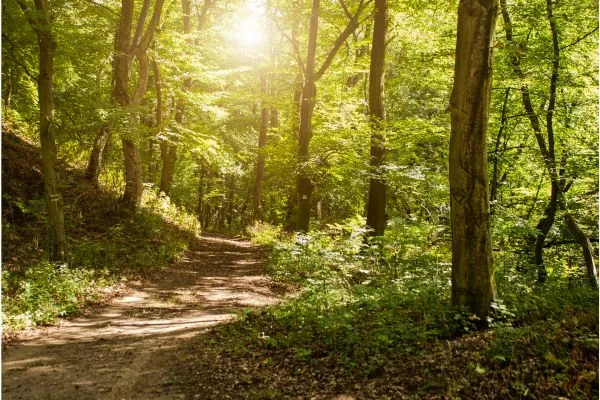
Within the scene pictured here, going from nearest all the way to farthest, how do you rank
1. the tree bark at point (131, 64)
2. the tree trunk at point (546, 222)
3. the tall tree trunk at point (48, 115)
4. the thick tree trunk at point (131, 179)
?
the tall tree trunk at point (48, 115), the tree trunk at point (546, 222), the tree bark at point (131, 64), the thick tree trunk at point (131, 179)

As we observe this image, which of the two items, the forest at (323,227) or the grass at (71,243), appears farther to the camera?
the grass at (71,243)

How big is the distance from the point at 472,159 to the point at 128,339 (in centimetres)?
613

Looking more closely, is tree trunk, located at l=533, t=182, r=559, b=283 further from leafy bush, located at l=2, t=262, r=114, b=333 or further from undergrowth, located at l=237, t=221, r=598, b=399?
leafy bush, located at l=2, t=262, r=114, b=333

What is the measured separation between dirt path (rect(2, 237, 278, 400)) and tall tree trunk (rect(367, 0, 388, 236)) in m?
3.47

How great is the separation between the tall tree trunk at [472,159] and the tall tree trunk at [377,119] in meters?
5.66

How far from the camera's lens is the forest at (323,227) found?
5301mm

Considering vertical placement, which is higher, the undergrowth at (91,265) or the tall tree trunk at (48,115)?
the tall tree trunk at (48,115)

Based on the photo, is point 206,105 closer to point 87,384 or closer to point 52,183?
point 52,183

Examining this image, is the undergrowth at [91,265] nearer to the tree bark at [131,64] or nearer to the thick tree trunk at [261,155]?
the tree bark at [131,64]

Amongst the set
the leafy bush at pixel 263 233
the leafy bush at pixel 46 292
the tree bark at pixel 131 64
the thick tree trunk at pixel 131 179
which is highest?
the tree bark at pixel 131 64

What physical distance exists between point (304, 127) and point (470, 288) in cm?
1077

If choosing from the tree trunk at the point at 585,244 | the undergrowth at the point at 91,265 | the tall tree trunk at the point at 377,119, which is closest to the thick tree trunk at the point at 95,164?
the undergrowth at the point at 91,265

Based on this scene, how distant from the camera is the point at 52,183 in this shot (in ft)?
32.4

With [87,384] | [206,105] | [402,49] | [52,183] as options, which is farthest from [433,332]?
[402,49]
